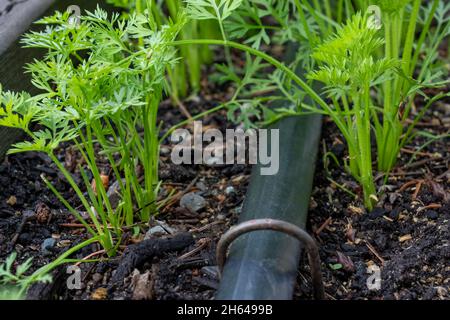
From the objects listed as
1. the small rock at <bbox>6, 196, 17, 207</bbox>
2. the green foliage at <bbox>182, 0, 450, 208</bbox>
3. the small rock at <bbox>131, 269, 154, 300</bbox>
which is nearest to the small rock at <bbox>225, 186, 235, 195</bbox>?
the green foliage at <bbox>182, 0, 450, 208</bbox>

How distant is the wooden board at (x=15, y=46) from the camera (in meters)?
1.97

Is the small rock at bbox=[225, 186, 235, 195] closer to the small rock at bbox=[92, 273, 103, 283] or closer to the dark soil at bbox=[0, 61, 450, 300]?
the dark soil at bbox=[0, 61, 450, 300]

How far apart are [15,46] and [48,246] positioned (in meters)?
0.56

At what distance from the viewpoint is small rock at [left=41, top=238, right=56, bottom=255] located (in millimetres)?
1806

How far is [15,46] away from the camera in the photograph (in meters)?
2.00

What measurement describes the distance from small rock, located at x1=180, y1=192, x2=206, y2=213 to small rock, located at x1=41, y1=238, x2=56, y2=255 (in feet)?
1.19

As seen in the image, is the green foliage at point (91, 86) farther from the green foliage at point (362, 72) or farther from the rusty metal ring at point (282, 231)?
the rusty metal ring at point (282, 231)

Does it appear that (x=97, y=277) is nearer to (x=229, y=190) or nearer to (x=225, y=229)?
(x=225, y=229)

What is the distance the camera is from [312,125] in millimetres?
2209

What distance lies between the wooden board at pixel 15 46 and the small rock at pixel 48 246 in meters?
0.34

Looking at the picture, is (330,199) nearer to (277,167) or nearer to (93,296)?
(277,167)
